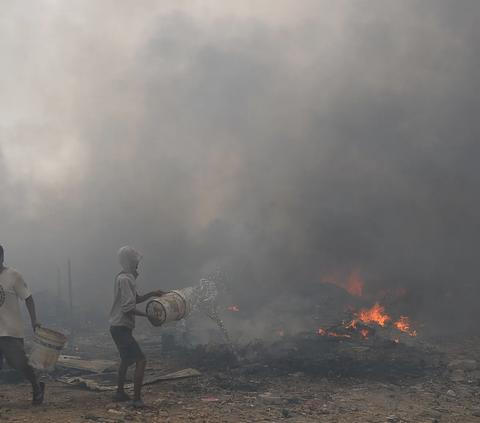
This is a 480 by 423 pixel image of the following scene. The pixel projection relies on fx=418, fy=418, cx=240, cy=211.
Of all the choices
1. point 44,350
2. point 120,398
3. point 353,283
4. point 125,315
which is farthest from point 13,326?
point 353,283

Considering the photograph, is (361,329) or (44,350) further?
(361,329)

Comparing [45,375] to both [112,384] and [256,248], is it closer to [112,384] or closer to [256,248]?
[112,384]

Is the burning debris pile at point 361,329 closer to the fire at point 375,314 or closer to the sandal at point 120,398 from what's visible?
the fire at point 375,314

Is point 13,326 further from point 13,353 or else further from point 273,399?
point 273,399

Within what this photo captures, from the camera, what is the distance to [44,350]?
4773 mm

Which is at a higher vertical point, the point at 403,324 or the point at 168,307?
the point at 403,324

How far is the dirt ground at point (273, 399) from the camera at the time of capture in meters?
4.66

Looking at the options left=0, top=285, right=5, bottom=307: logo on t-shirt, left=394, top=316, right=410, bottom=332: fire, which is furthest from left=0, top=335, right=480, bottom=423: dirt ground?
left=394, top=316, right=410, bottom=332: fire

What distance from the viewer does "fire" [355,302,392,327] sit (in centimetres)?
1596

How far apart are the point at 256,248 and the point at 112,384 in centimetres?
1747

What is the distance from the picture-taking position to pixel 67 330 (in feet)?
57.6

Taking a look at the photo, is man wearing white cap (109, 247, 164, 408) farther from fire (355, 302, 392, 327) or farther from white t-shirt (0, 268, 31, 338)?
fire (355, 302, 392, 327)

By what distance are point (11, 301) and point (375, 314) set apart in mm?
14389

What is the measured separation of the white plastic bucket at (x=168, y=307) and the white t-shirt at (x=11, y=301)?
1.48 metres
